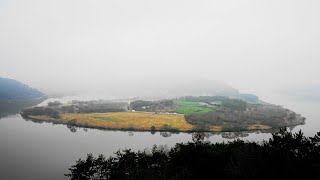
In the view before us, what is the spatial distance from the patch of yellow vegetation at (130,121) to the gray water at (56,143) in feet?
8.74

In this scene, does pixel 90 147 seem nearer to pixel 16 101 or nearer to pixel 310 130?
pixel 310 130

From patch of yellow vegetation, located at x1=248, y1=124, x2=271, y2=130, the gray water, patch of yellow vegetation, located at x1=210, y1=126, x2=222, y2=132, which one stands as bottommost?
the gray water

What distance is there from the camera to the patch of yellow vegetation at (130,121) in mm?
46000

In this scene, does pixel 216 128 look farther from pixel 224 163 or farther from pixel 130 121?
pixel 224 163

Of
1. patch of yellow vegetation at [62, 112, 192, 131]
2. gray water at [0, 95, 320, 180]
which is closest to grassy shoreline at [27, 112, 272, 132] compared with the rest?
patch of yellow vegetation at [62, 112, 192, 131]

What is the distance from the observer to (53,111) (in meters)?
55.7

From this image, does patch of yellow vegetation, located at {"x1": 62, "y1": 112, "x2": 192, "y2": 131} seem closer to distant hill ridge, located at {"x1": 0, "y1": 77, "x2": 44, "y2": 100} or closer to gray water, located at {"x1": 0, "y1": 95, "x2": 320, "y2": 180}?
gray water, located at {"x1": 0, "y1": 95, "x2": 320, "y2": 180}

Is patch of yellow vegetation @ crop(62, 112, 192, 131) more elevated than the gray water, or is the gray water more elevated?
patch of yellow vegetation @ crop(62, 112, 192, 131)

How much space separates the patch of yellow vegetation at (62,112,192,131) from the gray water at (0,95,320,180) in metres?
2.66

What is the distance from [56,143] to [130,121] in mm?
15157

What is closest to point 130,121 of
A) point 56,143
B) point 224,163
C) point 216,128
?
point 216,128

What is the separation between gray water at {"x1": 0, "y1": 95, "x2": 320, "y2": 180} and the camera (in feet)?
85.3

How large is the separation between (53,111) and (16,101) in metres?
24.7

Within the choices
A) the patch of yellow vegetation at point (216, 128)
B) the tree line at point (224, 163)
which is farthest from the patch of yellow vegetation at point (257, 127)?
the tree line at point (224, 163)
